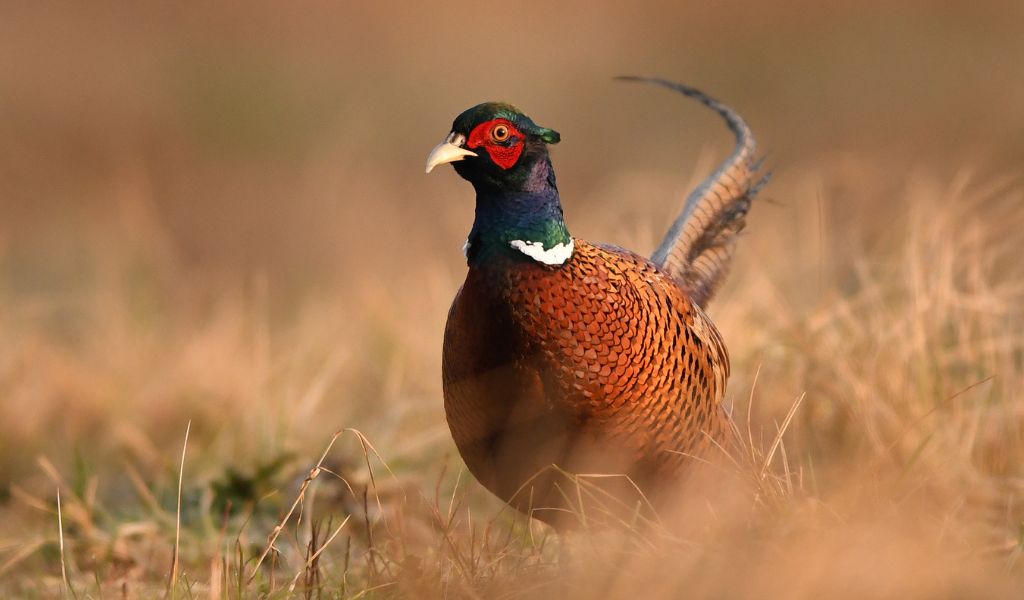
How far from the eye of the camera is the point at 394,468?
4.68 meters

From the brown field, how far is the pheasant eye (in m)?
0.81

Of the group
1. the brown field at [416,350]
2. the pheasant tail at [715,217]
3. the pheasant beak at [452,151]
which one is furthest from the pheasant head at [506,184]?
the pheasant tail at [715,217]

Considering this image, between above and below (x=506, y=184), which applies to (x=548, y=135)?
above

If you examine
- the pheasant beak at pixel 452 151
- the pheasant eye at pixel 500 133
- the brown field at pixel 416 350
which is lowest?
the brown field at pixel 416 350

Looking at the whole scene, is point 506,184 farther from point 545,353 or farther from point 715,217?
point 715,217

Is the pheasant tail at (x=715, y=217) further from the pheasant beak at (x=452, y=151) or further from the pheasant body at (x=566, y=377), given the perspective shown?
the pheasant beak at (x=452, y=151)

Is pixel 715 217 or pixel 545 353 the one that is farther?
pixel 715 217

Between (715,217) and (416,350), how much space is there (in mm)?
1843

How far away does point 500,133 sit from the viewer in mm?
3244

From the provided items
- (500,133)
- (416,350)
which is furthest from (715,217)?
(416,350)

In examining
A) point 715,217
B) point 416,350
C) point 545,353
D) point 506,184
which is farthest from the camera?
point 416,350

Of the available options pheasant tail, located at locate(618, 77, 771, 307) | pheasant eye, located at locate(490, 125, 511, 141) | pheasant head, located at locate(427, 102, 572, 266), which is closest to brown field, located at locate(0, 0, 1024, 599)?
pheasant tail, located at locate(618, 77, 771, 307)

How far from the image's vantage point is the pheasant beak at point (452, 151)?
3.17 m

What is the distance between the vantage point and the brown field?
308 centimetres
